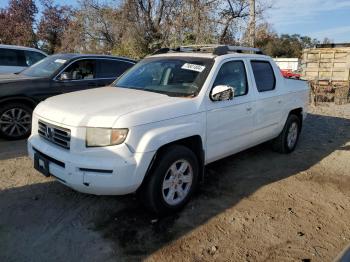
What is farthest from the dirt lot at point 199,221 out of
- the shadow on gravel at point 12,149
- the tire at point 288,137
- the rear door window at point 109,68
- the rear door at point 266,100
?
the rear door window at point 109,68

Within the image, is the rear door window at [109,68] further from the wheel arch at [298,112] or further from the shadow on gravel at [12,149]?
the wheel arch at [298,112]

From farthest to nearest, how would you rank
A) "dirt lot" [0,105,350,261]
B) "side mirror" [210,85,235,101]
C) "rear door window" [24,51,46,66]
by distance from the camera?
"rear door window" [24,51,46,66] → "side mirror" [210,85,235,101] → "dirt lot" [0,105,350,261]

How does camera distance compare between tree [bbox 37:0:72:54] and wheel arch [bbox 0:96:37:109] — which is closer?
wheel arch [bbox 0:96:37:109]

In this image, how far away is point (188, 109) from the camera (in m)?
4.14

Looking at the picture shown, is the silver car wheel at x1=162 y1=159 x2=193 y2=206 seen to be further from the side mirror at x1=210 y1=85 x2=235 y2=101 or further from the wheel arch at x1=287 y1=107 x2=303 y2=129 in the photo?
the wheel arch at x1=287 y1=107 x2=303 y2=129

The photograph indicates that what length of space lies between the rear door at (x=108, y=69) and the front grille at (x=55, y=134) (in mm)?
3635

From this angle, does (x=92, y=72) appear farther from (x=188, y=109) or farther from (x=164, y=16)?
(x=164, y=16)

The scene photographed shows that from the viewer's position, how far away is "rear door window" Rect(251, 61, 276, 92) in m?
5.53

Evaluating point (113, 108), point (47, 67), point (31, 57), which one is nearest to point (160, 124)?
point (113, 108)

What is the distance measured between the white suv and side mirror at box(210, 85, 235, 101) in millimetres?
7310

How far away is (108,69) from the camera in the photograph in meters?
7.96

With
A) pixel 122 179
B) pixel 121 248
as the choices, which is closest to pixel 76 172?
pixel 122 179

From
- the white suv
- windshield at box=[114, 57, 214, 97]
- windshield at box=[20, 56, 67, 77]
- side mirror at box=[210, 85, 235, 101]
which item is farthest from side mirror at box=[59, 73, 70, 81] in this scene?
side mirror at box=[210, 85, 235, 101]

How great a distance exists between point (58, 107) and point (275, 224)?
2688mm
